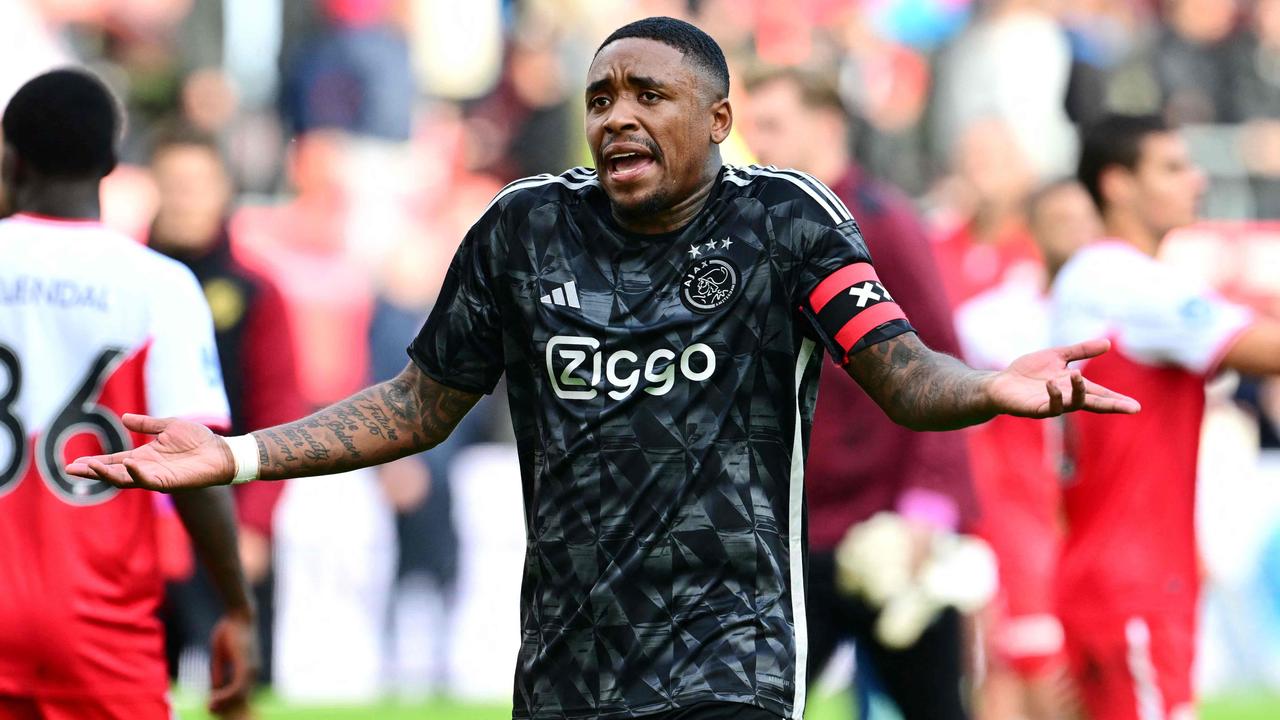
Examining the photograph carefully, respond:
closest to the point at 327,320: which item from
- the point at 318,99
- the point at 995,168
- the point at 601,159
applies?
the point at 318,99

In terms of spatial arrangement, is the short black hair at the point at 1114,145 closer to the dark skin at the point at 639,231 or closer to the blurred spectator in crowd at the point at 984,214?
the dark skin at the point at 639,231

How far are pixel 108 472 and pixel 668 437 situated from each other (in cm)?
122

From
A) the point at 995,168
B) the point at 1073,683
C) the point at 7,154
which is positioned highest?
the point at 995,168

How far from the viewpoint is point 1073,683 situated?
7344 mm

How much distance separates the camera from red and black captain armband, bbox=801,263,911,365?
478 centimetres

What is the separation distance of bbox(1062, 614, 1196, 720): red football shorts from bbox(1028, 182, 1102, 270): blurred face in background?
13.1 ft

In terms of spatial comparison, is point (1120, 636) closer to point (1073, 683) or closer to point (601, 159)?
Answer: point (1073, 683)

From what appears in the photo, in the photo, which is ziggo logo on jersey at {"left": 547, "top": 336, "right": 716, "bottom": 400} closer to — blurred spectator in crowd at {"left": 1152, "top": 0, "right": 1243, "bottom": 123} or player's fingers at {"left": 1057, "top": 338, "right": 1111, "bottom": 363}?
player's fingers at {"left": 1057, "top": 338, "right": 1111, "bottom": 363}

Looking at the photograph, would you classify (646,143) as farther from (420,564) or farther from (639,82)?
(420,564)

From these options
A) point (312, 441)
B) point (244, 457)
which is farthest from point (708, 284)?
point (244, 457)

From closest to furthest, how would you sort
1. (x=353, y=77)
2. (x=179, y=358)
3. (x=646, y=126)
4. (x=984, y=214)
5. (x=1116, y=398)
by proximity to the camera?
(x=1116, y=398), (x=646, y=126), (x=179, y=358), (x=984, y=214), (x=353, y=77)

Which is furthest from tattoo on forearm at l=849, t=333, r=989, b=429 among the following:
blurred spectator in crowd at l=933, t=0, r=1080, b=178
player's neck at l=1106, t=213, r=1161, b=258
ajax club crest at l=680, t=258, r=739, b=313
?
blurred spectator in crowd at l=933, t=0, r=1080, b=178

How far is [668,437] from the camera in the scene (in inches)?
188

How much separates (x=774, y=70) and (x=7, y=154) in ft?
9.70
